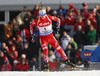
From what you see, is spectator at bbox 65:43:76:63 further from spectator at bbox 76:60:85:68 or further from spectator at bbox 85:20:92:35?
spectator at bbox 85:20:92:35

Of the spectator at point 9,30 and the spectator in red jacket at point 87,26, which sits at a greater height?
the spectator in red jacket at point 87,26

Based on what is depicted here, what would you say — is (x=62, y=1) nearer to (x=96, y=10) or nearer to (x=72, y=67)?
(x=96, y=10)

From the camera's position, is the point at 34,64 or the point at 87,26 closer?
the point at 34,64

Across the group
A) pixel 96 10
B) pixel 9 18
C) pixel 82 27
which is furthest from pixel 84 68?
pixel 9 18

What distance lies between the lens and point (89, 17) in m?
12.9

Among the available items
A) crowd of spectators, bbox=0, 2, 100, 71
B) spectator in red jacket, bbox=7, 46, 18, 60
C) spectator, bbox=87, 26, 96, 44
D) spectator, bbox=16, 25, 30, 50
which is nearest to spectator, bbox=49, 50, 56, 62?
crowd of spectators, bbox=0, 2, 100, 71

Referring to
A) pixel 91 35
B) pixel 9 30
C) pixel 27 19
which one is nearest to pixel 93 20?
pixel 91 35

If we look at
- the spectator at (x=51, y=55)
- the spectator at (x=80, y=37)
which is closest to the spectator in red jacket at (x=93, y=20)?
the spectator at (x=80, y=37)

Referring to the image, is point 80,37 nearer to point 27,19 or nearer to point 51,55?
point 51,55

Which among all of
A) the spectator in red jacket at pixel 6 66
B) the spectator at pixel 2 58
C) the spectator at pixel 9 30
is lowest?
the spectator in red jacket at pixel 6 66

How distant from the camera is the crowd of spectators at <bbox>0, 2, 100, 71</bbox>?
38.2 feet

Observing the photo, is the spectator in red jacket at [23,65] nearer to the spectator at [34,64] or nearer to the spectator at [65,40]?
the spectator at [34,64]

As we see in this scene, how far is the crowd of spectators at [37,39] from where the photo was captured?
1166cm

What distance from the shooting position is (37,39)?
12.5 meters
